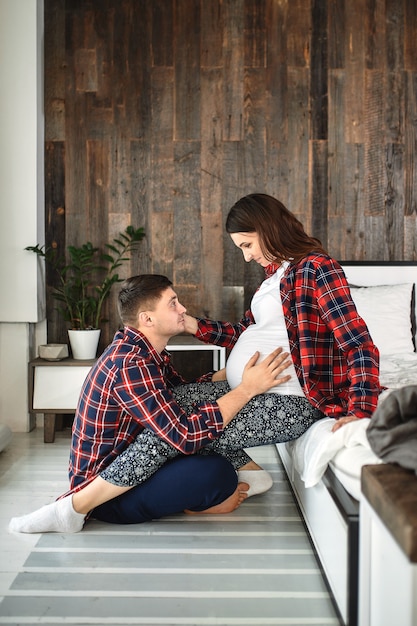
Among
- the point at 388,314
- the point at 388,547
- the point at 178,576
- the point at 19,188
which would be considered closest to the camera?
the point at 388,547

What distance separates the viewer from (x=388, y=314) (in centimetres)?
333

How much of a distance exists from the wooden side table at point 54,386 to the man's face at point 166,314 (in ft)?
3.91

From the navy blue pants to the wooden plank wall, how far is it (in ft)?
5.57

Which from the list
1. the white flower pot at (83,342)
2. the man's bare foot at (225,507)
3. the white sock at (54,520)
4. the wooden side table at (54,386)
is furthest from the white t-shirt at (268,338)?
the white flower pot at (83,342)

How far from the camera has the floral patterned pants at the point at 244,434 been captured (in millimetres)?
2082

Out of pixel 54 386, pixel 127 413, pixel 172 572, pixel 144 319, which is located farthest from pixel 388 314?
pixel 172 572

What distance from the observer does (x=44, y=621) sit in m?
1.60

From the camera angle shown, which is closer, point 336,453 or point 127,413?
point 336,453

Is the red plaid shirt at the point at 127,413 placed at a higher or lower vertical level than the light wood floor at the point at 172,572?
higher

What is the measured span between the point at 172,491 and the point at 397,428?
1029mm

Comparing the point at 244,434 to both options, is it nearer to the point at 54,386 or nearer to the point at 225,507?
the point at 225,507

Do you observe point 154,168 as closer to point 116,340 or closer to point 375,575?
point 116,340

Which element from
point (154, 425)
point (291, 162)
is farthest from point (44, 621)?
point (291, 162)

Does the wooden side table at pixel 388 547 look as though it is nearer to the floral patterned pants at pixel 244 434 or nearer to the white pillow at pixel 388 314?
the floral patterned pants at pixel 244 434
